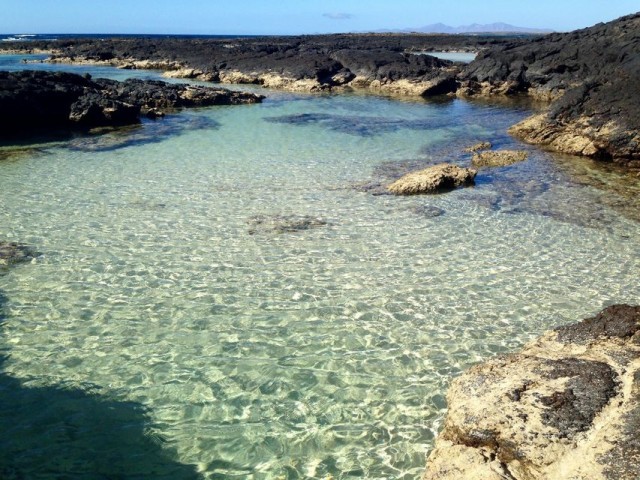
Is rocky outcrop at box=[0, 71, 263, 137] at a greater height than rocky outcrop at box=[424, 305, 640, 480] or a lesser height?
greater

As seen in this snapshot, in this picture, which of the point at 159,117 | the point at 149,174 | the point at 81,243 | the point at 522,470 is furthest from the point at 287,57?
the point at 522,470

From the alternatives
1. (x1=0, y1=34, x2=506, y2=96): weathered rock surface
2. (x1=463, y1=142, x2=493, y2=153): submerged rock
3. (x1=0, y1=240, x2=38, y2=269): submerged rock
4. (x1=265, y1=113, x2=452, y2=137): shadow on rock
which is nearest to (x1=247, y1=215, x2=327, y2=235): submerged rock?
(x1=0, y1=240, x2=38, y2=269): submerged rock

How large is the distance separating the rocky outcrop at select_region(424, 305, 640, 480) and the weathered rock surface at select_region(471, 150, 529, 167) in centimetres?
1021

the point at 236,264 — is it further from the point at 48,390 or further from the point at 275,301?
the point at 48,390

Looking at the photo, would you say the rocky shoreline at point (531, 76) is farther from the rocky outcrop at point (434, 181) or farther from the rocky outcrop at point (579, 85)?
the rocky outcrop at point (434, 181)

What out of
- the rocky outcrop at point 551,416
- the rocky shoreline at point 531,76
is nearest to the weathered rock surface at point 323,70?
the rocky shoreline at point 531,76

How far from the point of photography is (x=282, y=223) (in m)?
9.66

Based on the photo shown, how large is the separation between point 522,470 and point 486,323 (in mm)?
3055

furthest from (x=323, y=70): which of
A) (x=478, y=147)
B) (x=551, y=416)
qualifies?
(x=551, y=416)

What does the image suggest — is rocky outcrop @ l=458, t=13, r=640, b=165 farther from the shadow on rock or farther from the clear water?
the shadow on rock

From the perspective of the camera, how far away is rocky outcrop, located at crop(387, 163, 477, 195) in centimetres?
1148

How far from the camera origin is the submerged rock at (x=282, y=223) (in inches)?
368

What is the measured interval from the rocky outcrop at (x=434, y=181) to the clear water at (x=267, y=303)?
1.46 feet

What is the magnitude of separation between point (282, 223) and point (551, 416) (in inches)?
263
